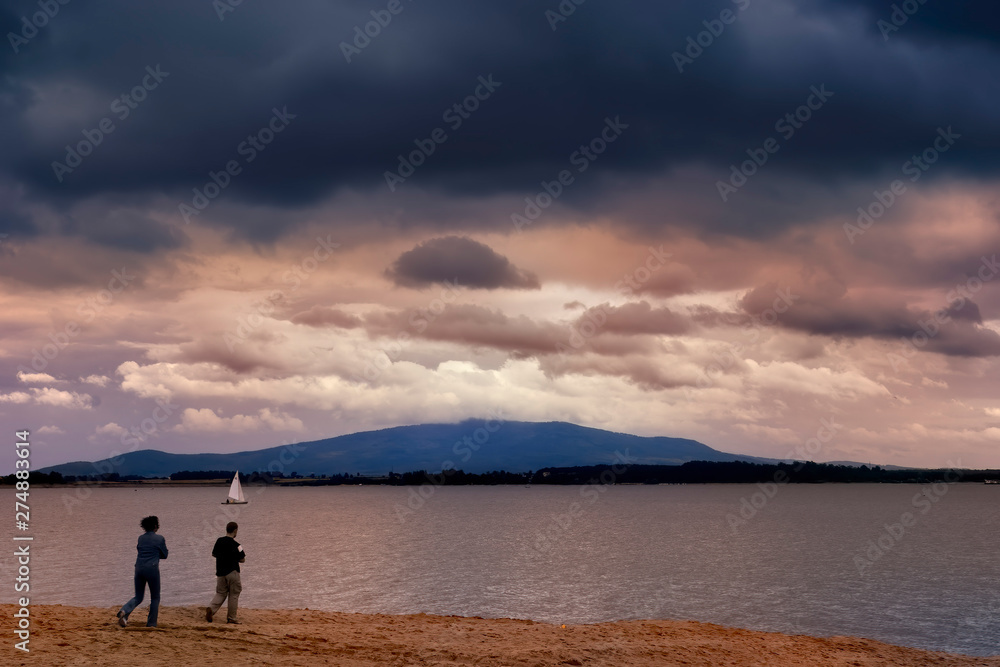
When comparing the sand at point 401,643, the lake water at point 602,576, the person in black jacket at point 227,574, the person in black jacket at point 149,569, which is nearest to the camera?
the sand at point 401,643

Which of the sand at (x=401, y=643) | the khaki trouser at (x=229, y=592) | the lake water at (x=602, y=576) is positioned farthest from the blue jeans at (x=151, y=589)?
the lake water at (x=602, y=576)

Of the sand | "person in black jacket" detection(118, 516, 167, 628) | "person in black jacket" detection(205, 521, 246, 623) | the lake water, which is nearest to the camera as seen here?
the sand

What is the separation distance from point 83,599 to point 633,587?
31.1 meters

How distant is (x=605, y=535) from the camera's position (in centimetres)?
9862

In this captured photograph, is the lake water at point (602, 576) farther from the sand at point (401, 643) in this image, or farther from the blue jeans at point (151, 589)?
the blue jeans at point (151, 589)

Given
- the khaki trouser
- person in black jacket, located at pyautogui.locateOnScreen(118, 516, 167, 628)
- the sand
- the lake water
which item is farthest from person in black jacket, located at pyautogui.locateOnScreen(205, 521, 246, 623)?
the lake water

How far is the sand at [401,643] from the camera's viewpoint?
70.0 feet

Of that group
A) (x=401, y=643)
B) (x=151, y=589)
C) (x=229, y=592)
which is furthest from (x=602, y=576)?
(x=151, y=589)

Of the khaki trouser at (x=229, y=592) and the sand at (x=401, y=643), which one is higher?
the khaki trouser at (x=229, y=592)

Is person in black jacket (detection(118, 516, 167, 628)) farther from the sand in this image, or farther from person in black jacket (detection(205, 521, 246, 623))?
person in black jacket (detection(205, 521, 246, 623))

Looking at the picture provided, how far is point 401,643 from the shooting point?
79.2 ft

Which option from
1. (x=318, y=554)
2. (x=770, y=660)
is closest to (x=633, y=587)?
(x=770, y=660)

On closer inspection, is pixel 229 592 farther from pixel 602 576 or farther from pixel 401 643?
pixel 602 576

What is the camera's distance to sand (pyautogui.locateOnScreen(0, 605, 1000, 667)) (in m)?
21.3
